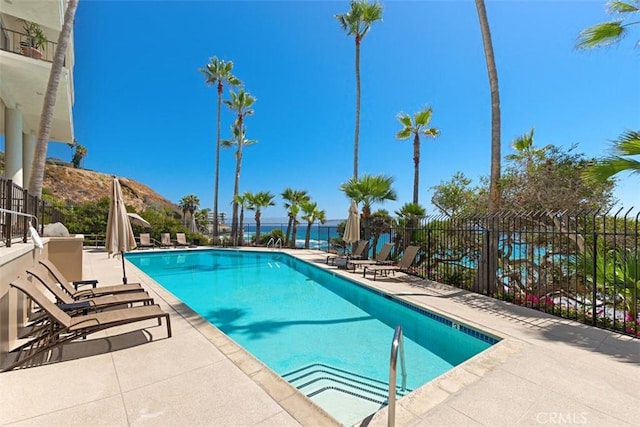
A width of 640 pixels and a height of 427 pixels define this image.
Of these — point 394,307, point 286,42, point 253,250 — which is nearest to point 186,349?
point 394,307

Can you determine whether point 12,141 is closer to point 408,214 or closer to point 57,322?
point 57,322

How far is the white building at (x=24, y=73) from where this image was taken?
7.60m

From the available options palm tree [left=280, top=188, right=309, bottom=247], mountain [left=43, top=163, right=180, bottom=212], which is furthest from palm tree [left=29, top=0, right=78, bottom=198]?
mountain [left=43, top=163, right=180, bottom=212]

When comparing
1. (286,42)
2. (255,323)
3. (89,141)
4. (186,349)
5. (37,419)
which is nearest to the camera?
(37,419)

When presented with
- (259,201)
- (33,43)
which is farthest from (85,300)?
(259,201)

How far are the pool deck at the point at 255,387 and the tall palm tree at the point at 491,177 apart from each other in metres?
2.62

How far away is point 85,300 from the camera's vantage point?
4348 millimetres

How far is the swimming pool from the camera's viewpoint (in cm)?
350

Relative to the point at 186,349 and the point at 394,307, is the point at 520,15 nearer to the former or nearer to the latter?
the point at 394,307

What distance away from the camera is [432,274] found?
9.23 metres

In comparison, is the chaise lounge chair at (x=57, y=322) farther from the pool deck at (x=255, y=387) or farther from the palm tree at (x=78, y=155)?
the palm tree at (x=78, y=155)

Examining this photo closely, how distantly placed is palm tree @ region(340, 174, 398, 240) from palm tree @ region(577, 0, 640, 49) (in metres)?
7.64

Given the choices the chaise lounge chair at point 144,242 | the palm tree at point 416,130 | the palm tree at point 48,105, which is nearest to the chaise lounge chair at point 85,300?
the palm tree at point 48,105

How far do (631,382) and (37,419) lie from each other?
542 cm
